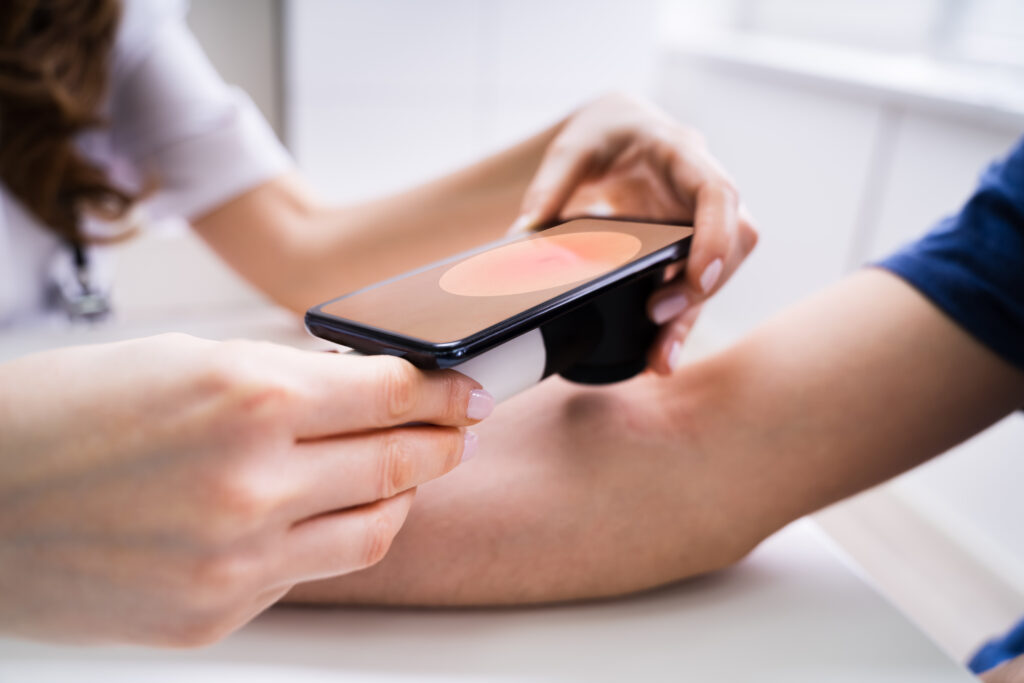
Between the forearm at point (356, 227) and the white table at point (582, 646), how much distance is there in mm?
280

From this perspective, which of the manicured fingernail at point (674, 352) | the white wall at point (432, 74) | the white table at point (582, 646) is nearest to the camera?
the white table at point (582, 646)

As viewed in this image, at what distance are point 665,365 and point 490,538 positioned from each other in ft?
0.45

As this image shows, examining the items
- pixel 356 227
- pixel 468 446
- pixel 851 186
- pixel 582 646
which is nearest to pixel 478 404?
pixel 468 446

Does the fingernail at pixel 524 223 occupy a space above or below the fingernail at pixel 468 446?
above

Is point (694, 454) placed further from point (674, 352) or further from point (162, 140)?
point (162, 140)

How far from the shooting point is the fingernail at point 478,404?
0.85 ft

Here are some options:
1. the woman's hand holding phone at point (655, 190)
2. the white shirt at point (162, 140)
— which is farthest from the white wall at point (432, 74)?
the woman's hand holding phone at point (655, 190)

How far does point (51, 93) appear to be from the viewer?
0.64 metres

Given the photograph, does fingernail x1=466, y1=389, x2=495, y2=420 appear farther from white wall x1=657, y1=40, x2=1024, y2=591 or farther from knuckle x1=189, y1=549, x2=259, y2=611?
white wall x1=657, y1=40, x2=1024, y2=591

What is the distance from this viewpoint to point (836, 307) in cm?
46

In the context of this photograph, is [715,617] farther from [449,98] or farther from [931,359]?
[449,98]

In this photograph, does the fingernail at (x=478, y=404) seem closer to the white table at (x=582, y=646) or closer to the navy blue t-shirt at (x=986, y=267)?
the white table at (x=582, y=646)

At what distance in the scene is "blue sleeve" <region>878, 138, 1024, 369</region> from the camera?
1.39ft

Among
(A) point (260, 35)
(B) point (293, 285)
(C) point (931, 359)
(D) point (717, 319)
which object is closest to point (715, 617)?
(C) point (931, 359)
